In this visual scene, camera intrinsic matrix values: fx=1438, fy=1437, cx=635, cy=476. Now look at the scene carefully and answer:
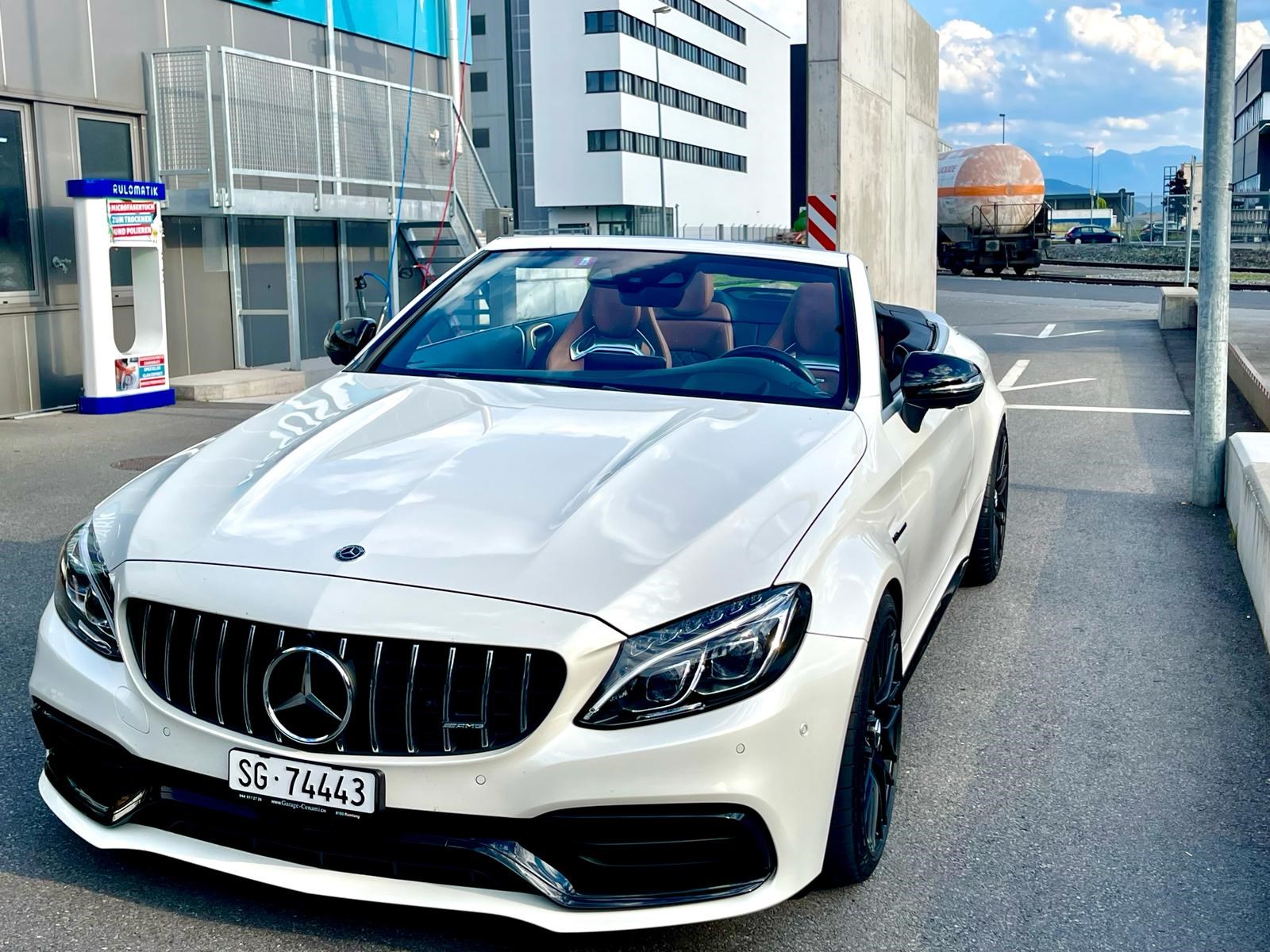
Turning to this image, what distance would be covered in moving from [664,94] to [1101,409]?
69.3 metres

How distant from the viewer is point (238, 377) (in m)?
14.6

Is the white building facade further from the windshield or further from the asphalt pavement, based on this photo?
the windshield

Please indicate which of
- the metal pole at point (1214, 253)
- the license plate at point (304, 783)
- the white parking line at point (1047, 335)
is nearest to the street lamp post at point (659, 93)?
the white parking line at point (1047, 335)

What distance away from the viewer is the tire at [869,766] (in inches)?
125

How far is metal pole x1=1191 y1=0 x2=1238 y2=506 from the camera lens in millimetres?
7957

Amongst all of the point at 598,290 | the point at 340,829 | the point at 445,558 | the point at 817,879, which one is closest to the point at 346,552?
the point at 445,558

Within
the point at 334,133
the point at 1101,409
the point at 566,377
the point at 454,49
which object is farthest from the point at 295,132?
the point at 566,377

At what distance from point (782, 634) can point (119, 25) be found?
13.2 metres

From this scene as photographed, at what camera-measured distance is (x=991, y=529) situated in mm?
6363

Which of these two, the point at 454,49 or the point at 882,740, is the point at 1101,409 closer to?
the point at 882,740

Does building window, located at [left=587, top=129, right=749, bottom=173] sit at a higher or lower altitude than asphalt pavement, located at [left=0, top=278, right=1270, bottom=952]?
higher

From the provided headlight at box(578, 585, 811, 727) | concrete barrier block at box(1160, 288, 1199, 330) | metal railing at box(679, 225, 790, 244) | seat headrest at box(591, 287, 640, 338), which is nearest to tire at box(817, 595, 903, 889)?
headlight at box(578, 585, 811, 727)

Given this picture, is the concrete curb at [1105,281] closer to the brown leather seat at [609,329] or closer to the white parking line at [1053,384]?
the white parking line at [1053,384]

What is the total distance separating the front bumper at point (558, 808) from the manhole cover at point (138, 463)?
6.86m
